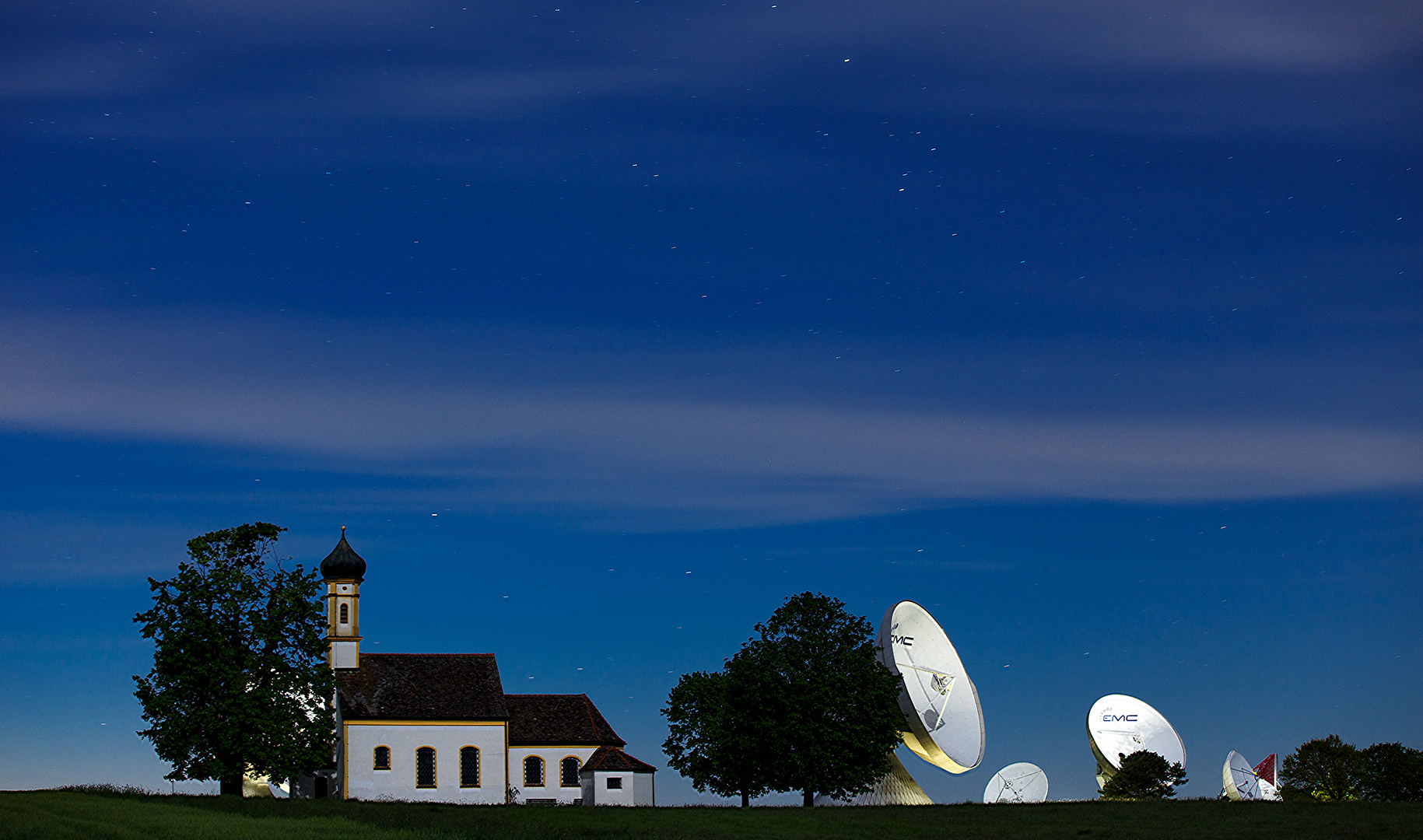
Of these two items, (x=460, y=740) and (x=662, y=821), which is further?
(x=460, y=740)

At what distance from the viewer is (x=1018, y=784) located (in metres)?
104

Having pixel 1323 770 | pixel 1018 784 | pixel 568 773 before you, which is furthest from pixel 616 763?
pixel 1323 770

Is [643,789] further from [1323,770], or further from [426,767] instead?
[1323,770]

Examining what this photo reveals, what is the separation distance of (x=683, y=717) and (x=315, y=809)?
24649 millimetres

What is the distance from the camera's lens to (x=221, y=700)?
242 feet

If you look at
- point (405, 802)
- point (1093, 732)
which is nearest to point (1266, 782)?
point (1093, 732)

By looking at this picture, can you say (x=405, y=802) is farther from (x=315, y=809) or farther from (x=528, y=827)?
(x=528, y=827)

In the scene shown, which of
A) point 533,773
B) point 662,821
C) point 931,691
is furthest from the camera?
point 533,773

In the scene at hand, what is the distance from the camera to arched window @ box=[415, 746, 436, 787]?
280ft

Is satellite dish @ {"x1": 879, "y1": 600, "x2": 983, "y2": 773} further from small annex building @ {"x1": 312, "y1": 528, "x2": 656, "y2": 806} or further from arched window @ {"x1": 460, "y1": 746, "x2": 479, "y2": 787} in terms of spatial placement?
arched window @ {"x1": 460, "y1": 746, "x2": 479, "y2": 787}

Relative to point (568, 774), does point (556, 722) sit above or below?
above

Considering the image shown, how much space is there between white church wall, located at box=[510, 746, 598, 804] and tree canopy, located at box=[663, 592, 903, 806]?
332 inches

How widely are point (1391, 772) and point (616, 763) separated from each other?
78168 mm

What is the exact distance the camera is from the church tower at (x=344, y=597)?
9181 centimetres
